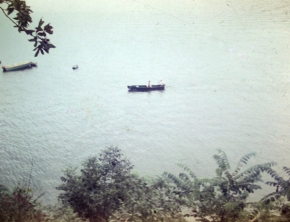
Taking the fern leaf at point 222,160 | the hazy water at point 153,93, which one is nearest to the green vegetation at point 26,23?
the hazy water at point 153,93

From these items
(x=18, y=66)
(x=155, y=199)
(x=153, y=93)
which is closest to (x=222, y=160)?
(x=155, y=199)

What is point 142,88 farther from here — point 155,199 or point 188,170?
point 155,199

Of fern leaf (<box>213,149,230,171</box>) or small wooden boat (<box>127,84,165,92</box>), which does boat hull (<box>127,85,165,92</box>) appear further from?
fern leaf (<box>213,149,230,171</box>)

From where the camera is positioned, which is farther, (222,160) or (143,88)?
(143,88)

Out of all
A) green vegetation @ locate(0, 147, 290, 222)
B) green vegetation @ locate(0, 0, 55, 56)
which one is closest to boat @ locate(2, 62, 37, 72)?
green vegetation @ locate(0, 0, 55, 56)

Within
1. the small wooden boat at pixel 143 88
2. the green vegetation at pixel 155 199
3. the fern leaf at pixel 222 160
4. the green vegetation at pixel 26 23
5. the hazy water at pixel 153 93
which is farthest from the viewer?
the small wooden boat at pixel 143 88

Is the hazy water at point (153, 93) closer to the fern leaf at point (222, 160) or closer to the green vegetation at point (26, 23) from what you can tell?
the fern leaf at point (222, 160)
